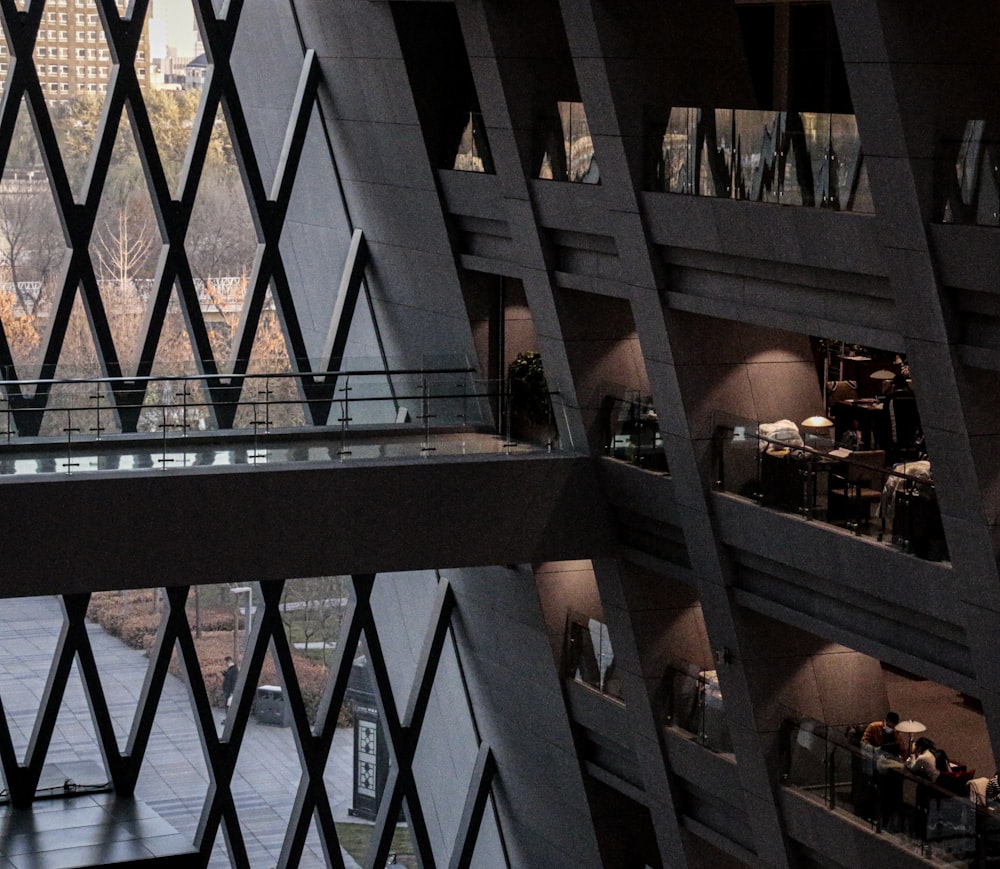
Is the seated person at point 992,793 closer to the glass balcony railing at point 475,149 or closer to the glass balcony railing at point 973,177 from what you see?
the glass balcony railing at point 973,177

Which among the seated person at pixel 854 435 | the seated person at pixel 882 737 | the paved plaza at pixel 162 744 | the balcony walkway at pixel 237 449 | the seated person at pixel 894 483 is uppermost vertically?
the seated person at pixel 894 483

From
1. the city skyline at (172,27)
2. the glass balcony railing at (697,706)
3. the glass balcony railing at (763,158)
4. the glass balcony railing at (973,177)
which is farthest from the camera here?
the city skyline at (172,27)

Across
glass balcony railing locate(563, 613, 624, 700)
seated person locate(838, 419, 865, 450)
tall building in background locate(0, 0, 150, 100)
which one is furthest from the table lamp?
tall building in background locate(0, 0, 150, 100)

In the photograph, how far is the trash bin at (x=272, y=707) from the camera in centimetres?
2561

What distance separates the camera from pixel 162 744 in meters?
25.4

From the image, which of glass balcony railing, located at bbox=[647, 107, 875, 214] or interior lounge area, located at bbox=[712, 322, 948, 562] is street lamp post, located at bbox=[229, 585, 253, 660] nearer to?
interior lounge area, located at bbox=[712, 322, 948, 562]

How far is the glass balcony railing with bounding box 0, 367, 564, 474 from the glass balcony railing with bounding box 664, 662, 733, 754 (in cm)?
285

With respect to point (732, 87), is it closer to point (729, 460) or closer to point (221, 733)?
point (729, 460)

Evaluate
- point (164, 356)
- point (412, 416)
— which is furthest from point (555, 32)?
point (164, 356)

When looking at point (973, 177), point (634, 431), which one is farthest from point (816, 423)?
point (973, 177)

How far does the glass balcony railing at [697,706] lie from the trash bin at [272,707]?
8.30 meters

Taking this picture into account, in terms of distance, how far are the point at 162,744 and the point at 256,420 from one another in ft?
23.7

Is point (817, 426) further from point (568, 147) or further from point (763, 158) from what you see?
point (568, 147)

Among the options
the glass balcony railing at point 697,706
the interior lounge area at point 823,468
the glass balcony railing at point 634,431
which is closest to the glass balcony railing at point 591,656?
the glass balcony railing at point 697,706
